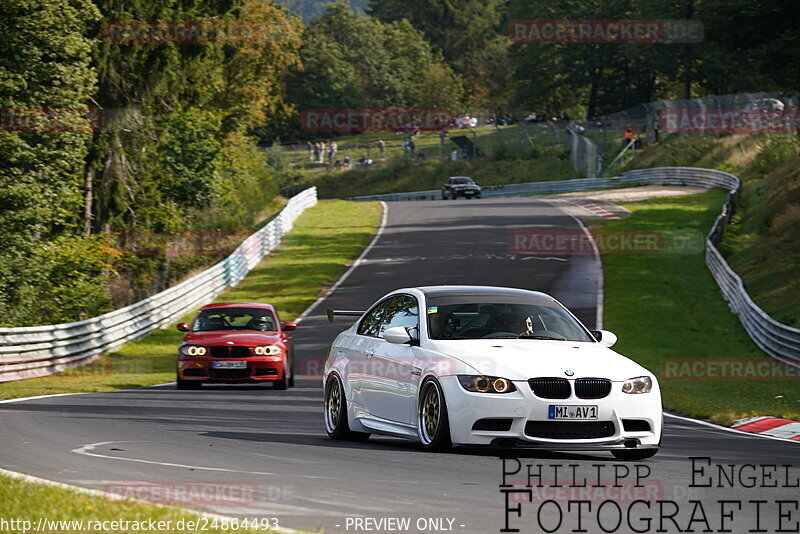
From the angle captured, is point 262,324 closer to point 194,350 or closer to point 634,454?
point 194,350

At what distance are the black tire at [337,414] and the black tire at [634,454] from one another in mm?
2823

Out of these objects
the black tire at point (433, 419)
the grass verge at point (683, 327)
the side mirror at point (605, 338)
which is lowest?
the grass verge at point (683, 327)

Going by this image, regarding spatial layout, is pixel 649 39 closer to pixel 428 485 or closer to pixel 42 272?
pixel 42 272

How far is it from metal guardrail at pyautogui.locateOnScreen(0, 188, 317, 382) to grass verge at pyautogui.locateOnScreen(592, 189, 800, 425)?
1217cm

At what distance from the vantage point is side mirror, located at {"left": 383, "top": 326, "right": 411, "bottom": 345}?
11.6m

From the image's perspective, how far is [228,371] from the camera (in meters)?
21.4

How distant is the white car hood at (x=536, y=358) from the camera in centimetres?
1076

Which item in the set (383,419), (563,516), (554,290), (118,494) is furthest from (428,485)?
(554,290)

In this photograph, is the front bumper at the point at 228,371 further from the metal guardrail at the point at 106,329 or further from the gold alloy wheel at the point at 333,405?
the gold alloy wheel at the point at 333,405

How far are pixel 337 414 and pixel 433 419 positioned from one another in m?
2.06

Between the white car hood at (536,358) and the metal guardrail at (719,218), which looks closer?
the white car hood at (536,358)

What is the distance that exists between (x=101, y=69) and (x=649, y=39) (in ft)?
191

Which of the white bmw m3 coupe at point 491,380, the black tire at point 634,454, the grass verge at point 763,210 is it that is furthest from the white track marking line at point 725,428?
the grass verge at point 763,210

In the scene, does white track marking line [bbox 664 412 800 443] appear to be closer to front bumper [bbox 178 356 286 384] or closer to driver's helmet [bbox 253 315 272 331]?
front bumper [bbox 178 356 286 384]
